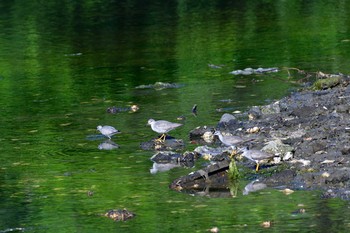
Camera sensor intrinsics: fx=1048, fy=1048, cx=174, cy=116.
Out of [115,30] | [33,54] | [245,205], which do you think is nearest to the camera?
[245,205]

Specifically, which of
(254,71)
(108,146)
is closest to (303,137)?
(108,146)

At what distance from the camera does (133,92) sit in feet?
61.6

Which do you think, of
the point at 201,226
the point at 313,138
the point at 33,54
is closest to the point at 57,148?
the point at 313,138

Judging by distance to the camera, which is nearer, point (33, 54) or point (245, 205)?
point (245, 205)

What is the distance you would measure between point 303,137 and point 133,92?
6334 millimetres

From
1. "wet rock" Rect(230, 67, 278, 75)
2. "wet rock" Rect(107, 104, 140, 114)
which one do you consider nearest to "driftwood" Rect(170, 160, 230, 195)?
"wet rock" Rect(107, 104, 140, 114)

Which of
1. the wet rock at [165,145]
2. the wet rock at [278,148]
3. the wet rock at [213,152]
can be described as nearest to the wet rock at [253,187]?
the wet rock at [278,148]

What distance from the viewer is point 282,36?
2466cm

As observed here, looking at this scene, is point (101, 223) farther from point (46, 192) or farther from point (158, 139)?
point (158, 139)

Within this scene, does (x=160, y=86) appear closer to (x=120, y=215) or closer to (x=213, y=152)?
(x=213, y=152)

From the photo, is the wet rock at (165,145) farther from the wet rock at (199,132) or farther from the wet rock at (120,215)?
Result: the wet rock at (120,215)

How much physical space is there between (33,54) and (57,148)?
10.2m

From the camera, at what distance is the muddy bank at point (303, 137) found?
37.3ft

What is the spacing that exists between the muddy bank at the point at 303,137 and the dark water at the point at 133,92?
327 millimetres
